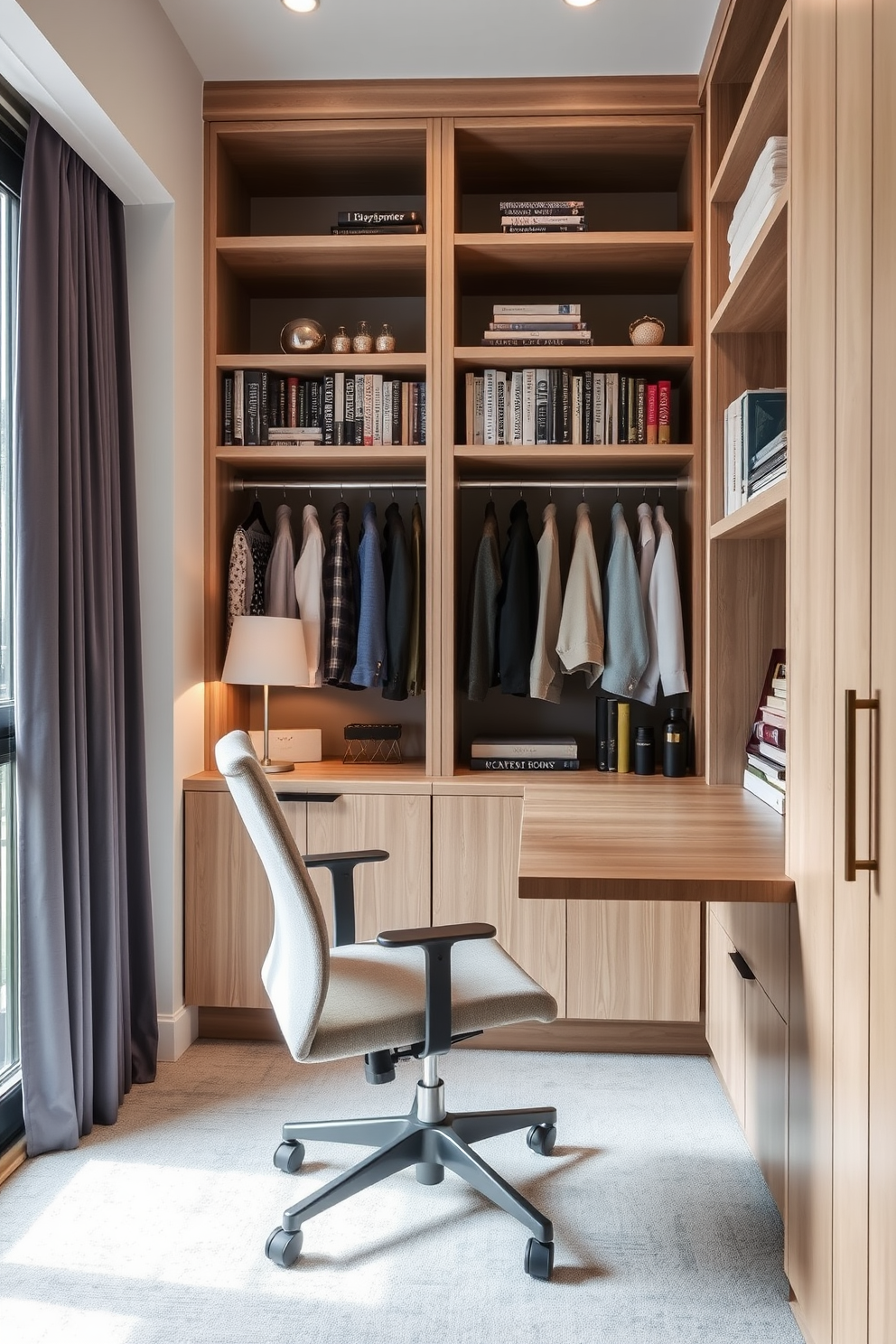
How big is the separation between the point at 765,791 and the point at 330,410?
175cm

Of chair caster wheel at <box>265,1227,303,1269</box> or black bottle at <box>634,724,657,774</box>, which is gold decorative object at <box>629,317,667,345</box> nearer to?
black bottle at <box>634,724,657,774</box>

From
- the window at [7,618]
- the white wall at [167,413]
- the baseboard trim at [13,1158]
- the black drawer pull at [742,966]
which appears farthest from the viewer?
the white wall at [167,413]

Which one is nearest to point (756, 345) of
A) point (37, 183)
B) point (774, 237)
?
point (774, 237)

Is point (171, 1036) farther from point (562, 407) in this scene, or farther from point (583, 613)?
point (562, 407)

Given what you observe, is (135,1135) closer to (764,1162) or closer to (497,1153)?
(497,1153)

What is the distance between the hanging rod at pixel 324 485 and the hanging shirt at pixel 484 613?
343mm

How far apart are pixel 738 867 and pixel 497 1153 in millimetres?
1054

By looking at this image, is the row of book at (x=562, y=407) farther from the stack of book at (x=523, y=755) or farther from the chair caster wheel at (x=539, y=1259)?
the chair caster wheel at (x=539, y=1259)

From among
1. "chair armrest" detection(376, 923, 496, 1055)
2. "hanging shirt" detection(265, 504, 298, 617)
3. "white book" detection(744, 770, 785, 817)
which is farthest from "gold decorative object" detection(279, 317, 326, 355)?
"chair armrest" detection(376, 923, 496, 1055)

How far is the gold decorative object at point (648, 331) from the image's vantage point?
3088 mm

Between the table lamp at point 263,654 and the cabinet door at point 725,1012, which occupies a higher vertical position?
the table lamp at point 263,654

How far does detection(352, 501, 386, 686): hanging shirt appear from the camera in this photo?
10.2 feet

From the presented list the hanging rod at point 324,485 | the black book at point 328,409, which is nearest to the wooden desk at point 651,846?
the hanging rod at point 324,485

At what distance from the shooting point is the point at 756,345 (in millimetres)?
2766
